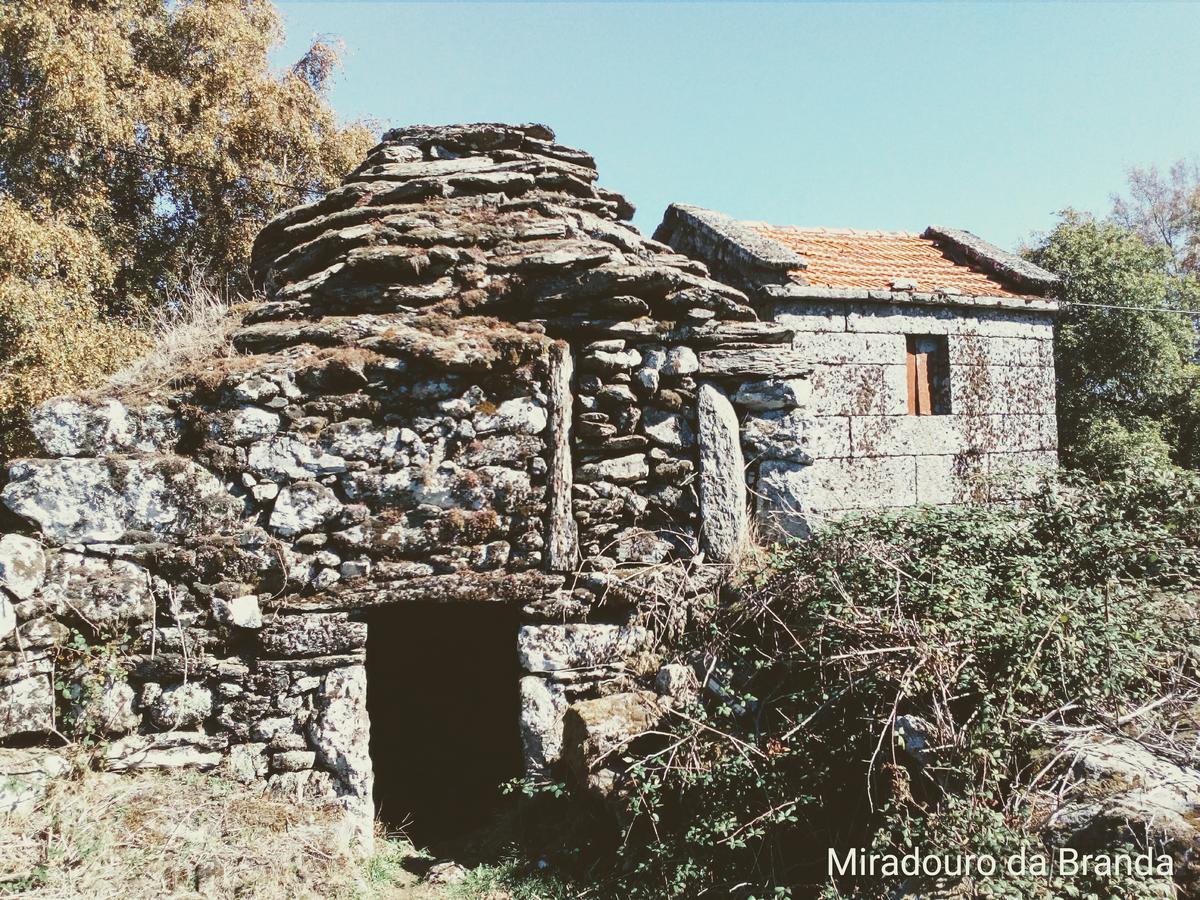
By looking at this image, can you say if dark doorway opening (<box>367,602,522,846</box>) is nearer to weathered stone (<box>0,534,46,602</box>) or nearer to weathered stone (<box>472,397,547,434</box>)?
weathered stone (<box>472,397,547,434</box>)

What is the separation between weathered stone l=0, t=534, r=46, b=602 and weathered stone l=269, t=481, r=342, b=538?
1.12 meters

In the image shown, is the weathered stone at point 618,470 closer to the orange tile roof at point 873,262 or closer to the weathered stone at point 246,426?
the weathered stone at point 246,426

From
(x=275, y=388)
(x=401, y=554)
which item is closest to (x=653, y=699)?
(x=401, y=554)

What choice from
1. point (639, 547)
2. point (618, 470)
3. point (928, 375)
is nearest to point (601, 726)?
point (639, 547)

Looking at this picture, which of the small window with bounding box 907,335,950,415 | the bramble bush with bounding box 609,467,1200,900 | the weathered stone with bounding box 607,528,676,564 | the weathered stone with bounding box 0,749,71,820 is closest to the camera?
the bramble bush with bounding box 609,467,1200,900

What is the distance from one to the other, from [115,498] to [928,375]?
8601 mm

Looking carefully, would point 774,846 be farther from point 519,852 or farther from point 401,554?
point 401,554

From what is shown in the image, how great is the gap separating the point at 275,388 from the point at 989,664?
4.05m

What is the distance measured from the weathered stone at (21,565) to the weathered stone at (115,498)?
105 millimetres

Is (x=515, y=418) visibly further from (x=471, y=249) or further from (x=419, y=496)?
(x=471, y=249)

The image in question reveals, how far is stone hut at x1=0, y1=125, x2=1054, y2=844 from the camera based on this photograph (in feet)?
13.7

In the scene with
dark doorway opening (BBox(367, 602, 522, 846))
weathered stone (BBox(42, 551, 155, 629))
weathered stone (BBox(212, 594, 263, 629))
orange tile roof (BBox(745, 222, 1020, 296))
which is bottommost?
dark doorway opening (BBox(367, 602, 522, 846))

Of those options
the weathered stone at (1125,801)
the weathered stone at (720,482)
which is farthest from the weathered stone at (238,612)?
the weathered stone at (1125,801)

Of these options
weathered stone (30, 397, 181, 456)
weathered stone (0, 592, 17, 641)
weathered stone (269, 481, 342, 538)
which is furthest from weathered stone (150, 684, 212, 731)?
weathered stone (30, 397, 181, 456)
